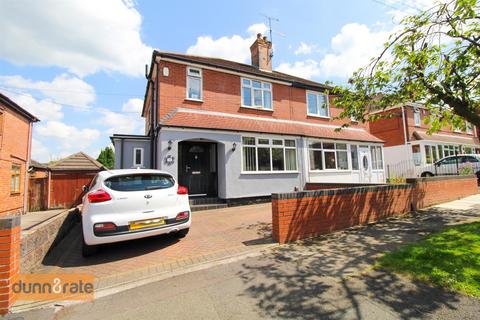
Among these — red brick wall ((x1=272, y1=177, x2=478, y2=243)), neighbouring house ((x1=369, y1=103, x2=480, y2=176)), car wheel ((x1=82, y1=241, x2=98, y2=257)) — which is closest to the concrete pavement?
red brick wall ((x1=272, y1=177, x2=478, y2=243))

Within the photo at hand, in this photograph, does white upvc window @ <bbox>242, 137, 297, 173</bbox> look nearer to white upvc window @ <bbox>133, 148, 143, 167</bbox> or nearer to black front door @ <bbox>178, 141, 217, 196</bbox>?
black front door @ <bbox>178, 141, 217, 196</bbox>

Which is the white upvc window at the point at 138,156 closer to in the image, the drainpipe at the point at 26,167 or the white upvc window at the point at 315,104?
the drainpipe at the point at 26,167

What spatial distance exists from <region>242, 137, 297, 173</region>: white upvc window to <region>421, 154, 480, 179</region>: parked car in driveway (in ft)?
40.5

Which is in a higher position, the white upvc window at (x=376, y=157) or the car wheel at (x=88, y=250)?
the white upvc window at (x=376, y=157)

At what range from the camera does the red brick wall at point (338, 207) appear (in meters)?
5.22

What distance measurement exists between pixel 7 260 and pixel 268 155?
10.1 metres

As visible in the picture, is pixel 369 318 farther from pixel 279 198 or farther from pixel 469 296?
pixel 279 198

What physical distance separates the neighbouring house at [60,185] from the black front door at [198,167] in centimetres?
599

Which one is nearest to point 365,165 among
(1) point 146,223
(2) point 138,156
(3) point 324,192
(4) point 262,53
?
(4) point 262,53

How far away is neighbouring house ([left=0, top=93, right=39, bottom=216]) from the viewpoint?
1030cm

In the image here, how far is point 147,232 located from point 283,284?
2.76 m

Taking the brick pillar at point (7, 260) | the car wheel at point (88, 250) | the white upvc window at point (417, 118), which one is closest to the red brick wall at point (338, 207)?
the car wheel at point (88, 250)

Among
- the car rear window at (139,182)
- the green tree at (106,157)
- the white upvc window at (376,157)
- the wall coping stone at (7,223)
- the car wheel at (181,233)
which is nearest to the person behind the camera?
the wall coping stone at (7,223)

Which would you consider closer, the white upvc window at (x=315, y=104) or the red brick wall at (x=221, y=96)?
the red brick wall at (x=221, y=96)
